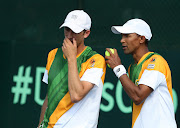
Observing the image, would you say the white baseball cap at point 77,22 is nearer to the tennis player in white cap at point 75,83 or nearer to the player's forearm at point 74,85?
the tennis player in white cap at point 75,83

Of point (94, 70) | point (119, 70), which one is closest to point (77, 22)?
point (94, 70)

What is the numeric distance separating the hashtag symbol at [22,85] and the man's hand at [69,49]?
2.44 m

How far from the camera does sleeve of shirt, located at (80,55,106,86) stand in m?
3.20

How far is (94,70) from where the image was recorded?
3248 mm

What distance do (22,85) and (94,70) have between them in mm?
2631

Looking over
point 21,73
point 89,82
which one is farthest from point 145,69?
point 21,73

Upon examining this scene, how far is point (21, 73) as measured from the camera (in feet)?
18.6

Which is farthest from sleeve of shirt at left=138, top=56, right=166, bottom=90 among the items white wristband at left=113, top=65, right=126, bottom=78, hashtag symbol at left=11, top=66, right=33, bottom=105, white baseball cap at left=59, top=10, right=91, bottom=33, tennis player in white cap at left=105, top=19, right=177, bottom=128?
hashtag symbol at left=11, top=66, right=33, bottom=105

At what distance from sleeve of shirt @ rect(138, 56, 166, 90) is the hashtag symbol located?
2716 mm

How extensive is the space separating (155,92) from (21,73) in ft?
9.32

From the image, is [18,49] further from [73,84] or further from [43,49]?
[73,84]

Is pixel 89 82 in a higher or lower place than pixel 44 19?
lower

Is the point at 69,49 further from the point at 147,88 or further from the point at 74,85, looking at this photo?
the point at 147,88

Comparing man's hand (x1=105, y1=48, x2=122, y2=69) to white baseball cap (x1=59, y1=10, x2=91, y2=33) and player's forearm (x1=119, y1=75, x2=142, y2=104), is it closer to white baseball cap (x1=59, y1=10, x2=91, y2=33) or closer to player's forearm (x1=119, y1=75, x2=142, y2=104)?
player's forearm (x1=119, y1=75, x2=142, y2=104)
